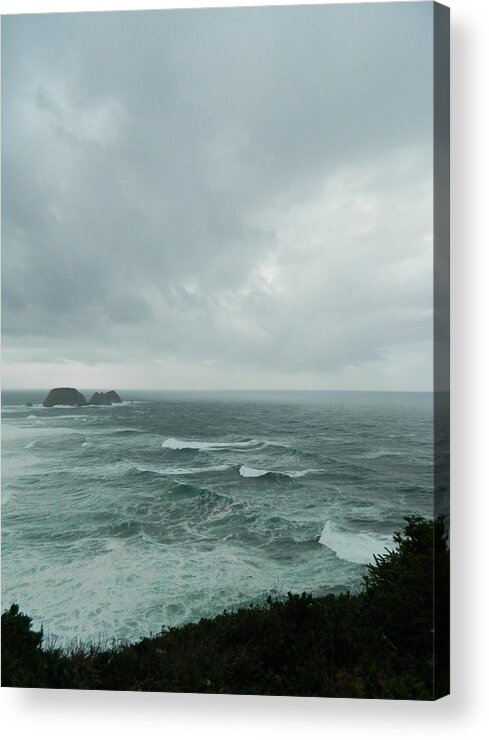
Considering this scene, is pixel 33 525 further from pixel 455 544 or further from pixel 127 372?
pixel 455 544

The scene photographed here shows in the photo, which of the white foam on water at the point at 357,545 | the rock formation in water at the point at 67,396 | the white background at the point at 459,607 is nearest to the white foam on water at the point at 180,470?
the rock formation in water at the point at 67,396

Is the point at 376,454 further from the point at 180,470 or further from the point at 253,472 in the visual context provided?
the point at 180,470

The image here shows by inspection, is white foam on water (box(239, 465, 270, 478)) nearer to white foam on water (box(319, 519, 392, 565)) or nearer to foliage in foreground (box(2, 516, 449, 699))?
white foam on water (box(319, 519, 392, 565))

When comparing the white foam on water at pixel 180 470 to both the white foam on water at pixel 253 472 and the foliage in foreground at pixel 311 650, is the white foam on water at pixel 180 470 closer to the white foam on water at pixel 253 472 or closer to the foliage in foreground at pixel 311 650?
the white foam on water at pixel 253 472

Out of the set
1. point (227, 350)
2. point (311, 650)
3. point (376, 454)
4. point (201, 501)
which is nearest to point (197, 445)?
point (201, 501)

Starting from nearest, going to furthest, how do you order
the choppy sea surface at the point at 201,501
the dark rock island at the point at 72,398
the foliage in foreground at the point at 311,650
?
the foliage in foreground at the point at 311,650
the choppy sea surface at the point at 201,501
the dark rock island at the point at 72,398

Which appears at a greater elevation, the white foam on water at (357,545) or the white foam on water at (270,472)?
the white foam on water at (270,472)
